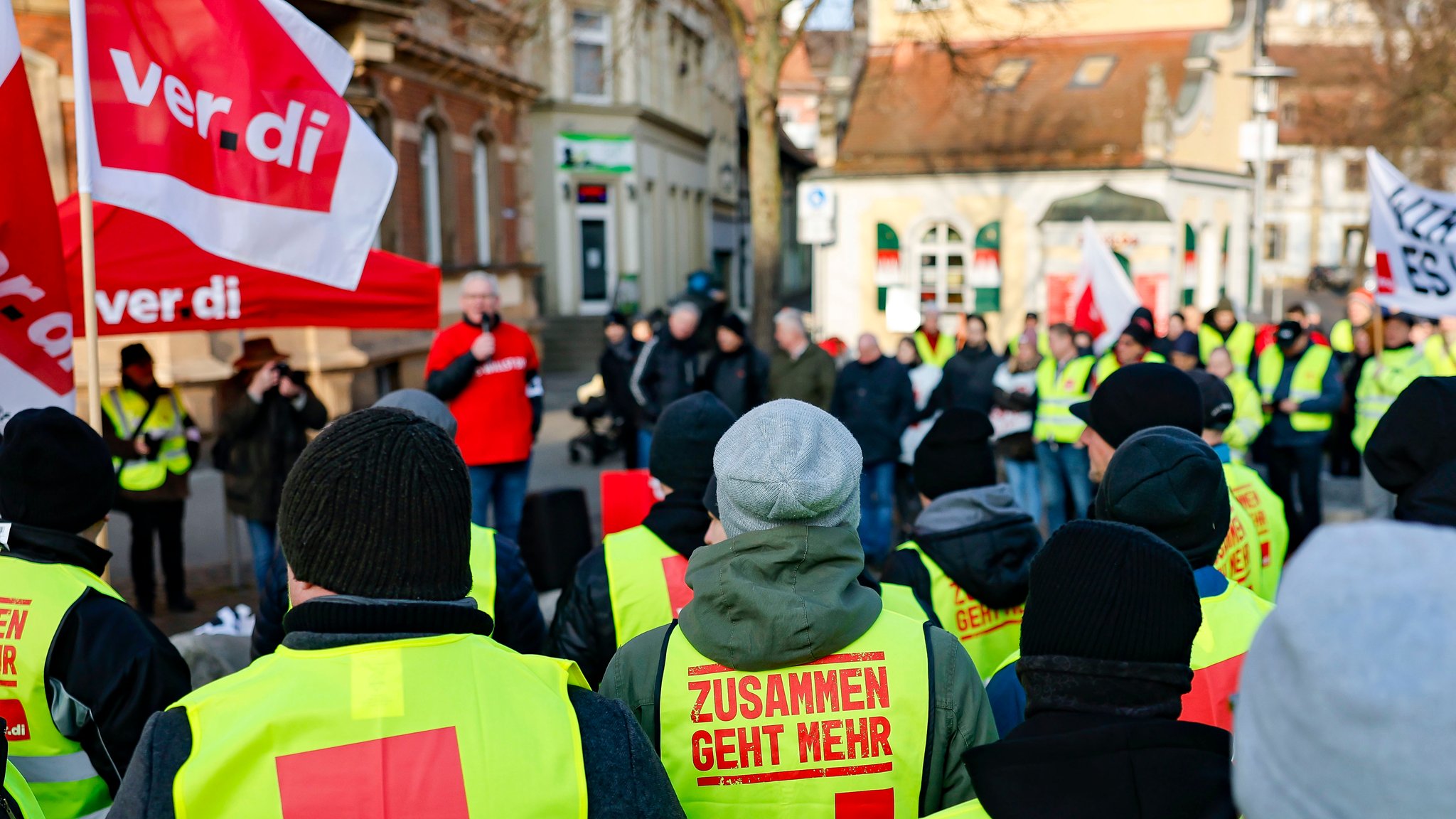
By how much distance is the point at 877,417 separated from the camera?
9.09 metres

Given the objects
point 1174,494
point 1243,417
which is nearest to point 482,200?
point 1243,417

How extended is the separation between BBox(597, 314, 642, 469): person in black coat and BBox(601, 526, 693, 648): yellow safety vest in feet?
20.3

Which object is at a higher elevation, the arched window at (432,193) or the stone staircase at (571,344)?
the arched window at (432,193)

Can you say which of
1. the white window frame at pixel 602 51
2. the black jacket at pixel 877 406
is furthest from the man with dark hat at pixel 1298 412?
the white window frame at pixel 602 51

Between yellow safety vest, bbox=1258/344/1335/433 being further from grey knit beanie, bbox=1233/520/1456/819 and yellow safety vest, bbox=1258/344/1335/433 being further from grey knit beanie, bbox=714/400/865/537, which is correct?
grey knit beanie, bbox=1233/520/1456/819

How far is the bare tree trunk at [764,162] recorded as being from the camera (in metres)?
12.2

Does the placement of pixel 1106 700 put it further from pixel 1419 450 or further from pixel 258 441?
pixel 258 441

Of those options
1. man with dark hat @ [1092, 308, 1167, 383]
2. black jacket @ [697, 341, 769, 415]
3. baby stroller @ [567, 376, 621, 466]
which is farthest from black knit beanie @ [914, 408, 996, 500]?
baby stroller @ [567, 376, 621, 466]

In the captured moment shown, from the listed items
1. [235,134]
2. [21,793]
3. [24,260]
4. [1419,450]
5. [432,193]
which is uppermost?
[432,193]

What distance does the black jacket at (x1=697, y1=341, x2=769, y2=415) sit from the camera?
28.3ft

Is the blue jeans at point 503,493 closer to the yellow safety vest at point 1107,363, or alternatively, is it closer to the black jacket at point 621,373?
the black jacket at point 621,373

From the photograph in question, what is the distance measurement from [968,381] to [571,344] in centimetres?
1847

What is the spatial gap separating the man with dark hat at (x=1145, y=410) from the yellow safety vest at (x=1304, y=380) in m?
6.07

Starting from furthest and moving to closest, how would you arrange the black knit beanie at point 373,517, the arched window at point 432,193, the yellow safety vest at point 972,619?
the arched window at point 432,193 < the yellow safety vest at point 972,619 < the black knit beanie at point 373,517
